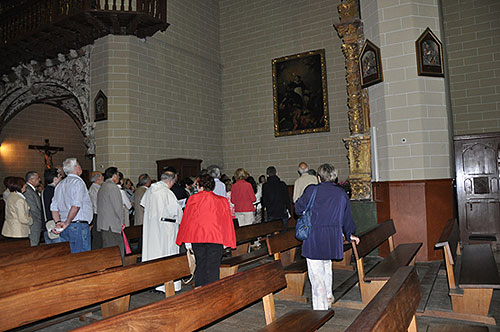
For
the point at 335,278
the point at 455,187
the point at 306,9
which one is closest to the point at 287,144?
the point at 306,9

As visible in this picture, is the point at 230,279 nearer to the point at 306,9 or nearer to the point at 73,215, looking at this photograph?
the point at 73,215

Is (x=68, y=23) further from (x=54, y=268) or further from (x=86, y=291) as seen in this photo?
(x=86, y=291)

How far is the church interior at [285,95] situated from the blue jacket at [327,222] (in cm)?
80

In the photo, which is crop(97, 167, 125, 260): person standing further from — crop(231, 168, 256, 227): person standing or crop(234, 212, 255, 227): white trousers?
crop(234, 212, 255, 227): white trousers

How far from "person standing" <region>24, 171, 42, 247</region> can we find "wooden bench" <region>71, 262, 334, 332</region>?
4.78 metres

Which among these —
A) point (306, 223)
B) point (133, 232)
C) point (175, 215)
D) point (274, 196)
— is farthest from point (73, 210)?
point (274, 196)

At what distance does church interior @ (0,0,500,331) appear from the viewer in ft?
23.6

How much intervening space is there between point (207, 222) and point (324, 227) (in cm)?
127

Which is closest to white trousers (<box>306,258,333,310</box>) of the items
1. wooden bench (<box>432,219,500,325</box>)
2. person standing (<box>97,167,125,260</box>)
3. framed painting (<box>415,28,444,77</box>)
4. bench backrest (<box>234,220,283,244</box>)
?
wooden bench (<box>432,219,500,325</box>)

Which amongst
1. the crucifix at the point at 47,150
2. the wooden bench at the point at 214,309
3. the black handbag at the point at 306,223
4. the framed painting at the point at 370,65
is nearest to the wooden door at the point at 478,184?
the framed painting at the point at 370,65

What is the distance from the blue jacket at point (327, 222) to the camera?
4258 millimetres

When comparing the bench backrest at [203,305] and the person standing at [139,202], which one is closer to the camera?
the bench backrest at [203,305]

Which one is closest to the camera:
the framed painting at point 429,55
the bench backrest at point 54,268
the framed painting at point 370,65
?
the bench backrest at point 54,268

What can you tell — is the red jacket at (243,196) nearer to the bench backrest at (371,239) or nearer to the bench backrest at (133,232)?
the bench backrest at (133,232)
